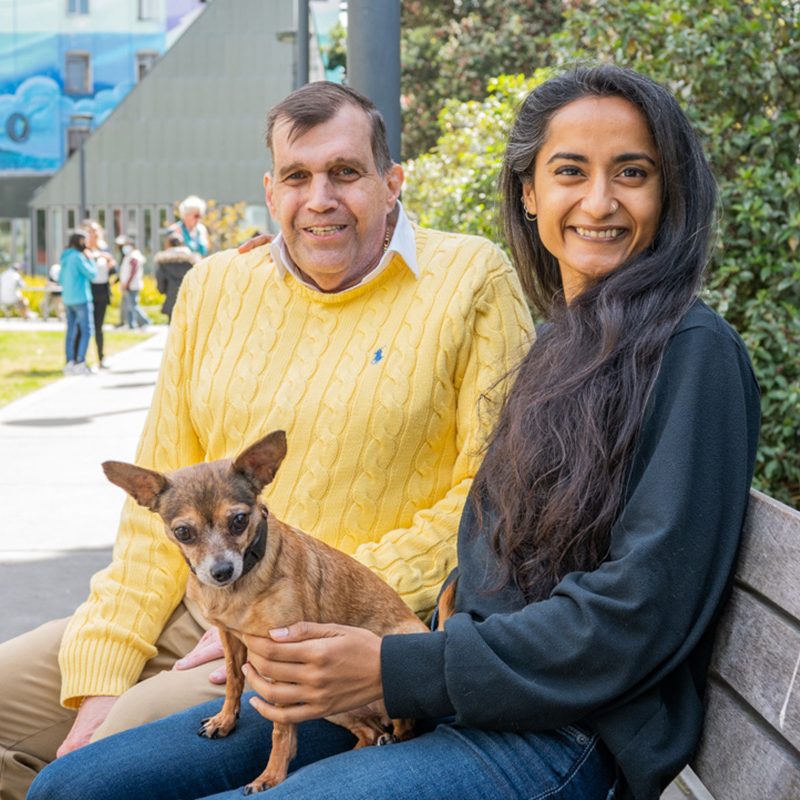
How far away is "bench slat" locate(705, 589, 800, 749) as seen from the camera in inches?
78.4

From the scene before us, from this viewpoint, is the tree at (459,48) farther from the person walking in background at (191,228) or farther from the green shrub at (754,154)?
the green shrub at (754,154)

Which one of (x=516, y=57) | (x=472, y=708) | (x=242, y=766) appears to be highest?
(x=516, y=57)

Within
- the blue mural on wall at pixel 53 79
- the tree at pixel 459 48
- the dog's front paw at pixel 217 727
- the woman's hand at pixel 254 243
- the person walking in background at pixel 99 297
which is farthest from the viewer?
the blue mural on wall at pixel 53 79

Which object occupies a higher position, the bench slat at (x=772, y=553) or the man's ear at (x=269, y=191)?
the man's ear at (x=269, y=191)

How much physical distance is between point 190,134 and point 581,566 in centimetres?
4508

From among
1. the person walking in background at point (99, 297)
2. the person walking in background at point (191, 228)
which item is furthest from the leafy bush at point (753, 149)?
the person walking in background at point (99, 297)

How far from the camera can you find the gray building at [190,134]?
1741 inches

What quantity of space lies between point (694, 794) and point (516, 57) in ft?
65.8

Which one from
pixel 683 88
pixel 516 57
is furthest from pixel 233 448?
pixel 516 57

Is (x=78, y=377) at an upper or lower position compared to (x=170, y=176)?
lower

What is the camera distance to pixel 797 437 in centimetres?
578

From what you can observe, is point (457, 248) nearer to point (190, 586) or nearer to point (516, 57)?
point (190, 586)

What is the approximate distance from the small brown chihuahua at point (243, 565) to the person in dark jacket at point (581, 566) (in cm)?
7

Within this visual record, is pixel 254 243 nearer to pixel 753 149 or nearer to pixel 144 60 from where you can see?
pixel 753 149
